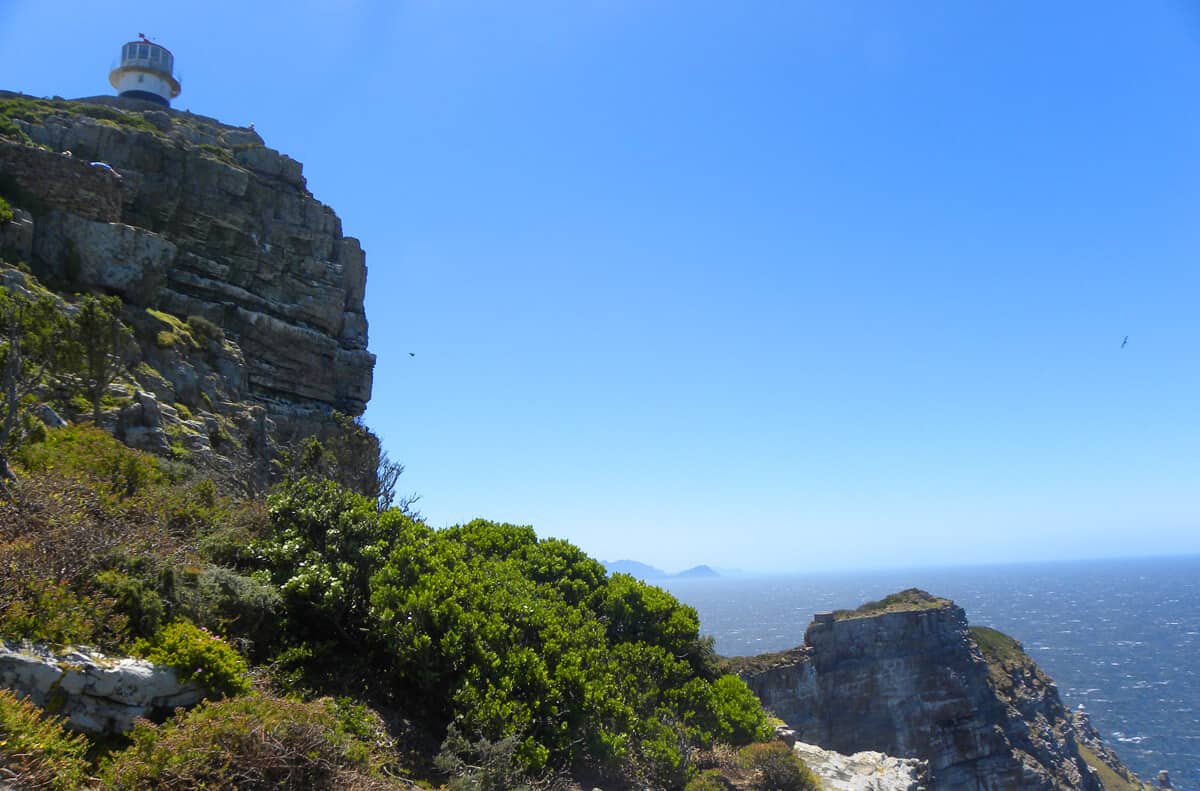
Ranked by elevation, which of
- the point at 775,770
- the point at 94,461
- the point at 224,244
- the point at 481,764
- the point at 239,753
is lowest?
the point at 775,770

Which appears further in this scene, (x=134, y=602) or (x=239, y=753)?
(x=134, y=602)

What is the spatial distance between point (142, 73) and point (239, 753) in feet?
267

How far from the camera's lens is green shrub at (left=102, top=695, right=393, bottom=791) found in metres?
6.41

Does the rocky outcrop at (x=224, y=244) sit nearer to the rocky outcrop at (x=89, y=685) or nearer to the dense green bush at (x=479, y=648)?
the dense green bush at (x=479, y=648)

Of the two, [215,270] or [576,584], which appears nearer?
[576,584]

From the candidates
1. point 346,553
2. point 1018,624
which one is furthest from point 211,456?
point 1018,624

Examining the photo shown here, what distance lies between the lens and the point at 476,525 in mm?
17969

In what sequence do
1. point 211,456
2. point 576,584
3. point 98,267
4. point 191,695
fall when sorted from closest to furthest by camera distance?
point 191,695 < point 576,584 < point 211,456 < point 98,267

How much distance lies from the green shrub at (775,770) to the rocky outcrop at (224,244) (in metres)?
26.5

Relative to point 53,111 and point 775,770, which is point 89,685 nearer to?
point 775,770

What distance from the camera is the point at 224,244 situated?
40.7 m

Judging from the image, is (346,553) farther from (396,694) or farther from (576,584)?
(576,584)

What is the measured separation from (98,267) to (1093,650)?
164305 millimetres

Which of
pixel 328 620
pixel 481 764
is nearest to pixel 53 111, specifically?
pixel 328 620
